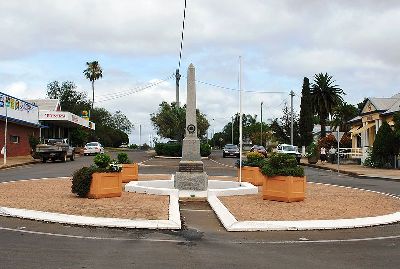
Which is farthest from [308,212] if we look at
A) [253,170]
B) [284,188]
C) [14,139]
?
[14,139]

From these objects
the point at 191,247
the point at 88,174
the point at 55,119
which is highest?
the point at 55,119

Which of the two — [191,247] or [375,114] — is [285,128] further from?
[191,247]

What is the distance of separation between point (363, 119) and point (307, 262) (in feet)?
134

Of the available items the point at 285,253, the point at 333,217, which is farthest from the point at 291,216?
the point at 285,253

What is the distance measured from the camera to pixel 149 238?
987cm

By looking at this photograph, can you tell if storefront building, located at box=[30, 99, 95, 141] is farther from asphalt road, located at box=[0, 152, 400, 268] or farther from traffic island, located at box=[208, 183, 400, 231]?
asphalt road, located at box=[0, 152, 400, 268]

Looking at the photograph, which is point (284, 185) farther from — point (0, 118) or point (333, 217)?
A: point (0, 118)

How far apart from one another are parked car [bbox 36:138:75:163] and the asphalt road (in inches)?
1169

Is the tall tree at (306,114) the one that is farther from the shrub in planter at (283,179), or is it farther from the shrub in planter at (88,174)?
the shrub in planter at (88,174)

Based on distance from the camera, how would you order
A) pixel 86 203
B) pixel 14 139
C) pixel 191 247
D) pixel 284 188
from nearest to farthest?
1. pixel 191 247
2. pixel 86 203
3. pixel 284 188
4. pixel 14 139

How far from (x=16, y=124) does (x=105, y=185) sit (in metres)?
35.2

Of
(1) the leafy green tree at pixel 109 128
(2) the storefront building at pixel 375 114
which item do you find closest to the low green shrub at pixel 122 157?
(2) the storefront building at pixel 375 114

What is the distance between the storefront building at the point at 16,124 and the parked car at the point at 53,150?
3533 millimetres

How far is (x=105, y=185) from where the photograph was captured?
15.7m
